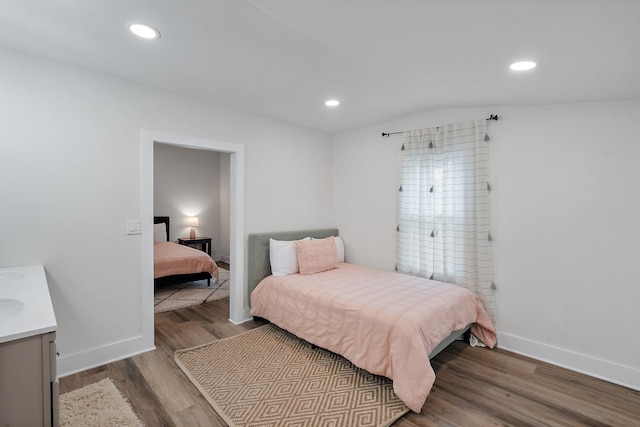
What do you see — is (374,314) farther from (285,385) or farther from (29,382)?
(29,382)

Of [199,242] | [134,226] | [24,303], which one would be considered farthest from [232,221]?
[199,242]

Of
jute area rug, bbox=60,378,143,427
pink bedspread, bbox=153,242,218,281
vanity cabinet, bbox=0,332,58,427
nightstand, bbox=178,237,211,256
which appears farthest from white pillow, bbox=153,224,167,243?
vanity cabinet, bbox=0,332,58,427

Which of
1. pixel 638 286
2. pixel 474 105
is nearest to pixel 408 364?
pixel 638 286

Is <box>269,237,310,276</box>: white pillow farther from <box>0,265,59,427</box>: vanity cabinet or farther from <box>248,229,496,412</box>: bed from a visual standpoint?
<box>0,265,59,427</box>: vanity cabinet

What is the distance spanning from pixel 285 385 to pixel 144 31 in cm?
261

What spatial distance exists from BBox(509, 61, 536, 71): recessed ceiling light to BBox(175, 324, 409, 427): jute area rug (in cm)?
249

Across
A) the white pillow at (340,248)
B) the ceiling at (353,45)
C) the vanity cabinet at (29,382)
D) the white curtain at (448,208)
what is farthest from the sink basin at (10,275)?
the white curtain at (448,208)

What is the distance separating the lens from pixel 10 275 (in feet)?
6.28

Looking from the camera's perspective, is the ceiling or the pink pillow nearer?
the ceiling

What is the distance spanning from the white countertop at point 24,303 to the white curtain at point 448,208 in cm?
315

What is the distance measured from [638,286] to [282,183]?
137 inches

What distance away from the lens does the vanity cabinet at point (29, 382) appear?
1055 mm

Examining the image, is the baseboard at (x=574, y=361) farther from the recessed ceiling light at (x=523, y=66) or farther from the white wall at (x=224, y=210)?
the white wall at (x=224, y=210)

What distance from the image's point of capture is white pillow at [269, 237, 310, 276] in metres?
3.34
